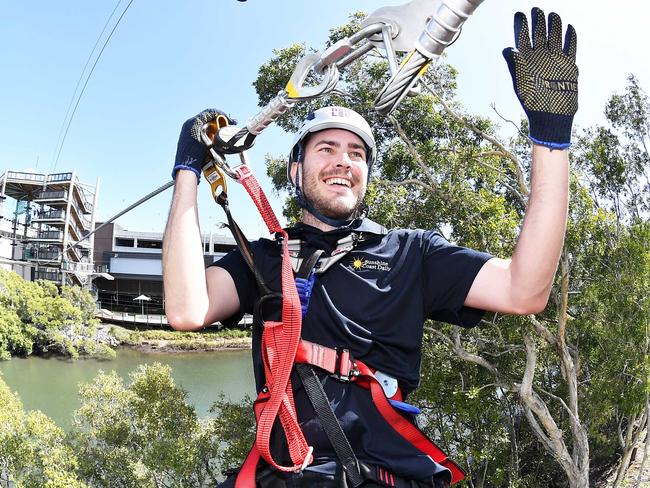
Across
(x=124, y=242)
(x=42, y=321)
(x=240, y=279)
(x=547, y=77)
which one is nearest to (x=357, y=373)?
(x=240, y=279)

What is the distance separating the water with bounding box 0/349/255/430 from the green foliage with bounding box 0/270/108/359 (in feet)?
2.96

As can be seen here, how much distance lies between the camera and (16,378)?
26.0 metres

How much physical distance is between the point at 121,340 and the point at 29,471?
25.5 meters

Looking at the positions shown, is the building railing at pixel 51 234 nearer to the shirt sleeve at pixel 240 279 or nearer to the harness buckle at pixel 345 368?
the shirt sleeve at pixel 240 279

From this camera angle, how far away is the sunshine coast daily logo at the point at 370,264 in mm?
1647

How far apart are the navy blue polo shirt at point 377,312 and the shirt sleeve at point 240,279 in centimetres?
2

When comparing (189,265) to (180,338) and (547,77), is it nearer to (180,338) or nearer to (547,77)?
(547,77)

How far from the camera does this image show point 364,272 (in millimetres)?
1641

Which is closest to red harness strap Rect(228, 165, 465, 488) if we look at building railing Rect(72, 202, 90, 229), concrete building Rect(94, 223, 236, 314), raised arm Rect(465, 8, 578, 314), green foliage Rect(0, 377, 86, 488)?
raised arm Rect(465, 8, 578, 314)

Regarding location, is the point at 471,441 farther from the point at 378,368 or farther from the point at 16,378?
the point at 16,378

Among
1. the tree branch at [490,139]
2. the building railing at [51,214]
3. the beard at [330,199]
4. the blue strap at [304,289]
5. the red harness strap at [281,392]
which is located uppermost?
the tree branch at [490,139]

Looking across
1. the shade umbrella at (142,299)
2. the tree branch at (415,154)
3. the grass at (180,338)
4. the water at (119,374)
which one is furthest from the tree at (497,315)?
the shade umbrella at (142,299)

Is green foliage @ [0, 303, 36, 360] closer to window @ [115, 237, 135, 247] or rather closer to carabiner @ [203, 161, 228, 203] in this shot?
window @ [115, 237, 135, 247]

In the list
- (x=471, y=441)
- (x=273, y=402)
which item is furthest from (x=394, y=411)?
(x=471, y=441)
